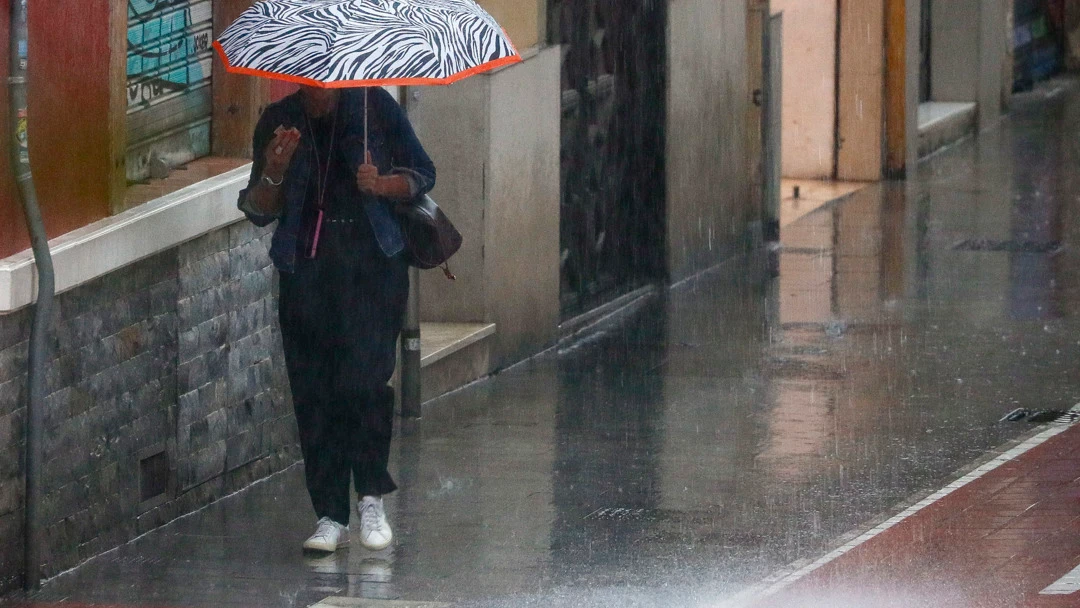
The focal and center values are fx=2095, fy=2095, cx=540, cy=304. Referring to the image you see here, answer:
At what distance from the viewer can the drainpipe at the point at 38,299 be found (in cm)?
637

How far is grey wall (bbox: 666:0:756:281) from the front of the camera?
Answer: 13234 mm

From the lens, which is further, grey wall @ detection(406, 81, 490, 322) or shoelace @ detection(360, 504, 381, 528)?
grey wall @ detection(406, 81, 490, 322)

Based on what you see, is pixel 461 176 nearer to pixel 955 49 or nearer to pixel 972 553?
pixel 972 553

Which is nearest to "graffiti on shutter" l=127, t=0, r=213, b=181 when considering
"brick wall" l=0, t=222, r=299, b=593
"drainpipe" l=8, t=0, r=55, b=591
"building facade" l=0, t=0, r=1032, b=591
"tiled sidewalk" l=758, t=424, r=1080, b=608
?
"building facade" l=0, t=0, r=1032, b=591

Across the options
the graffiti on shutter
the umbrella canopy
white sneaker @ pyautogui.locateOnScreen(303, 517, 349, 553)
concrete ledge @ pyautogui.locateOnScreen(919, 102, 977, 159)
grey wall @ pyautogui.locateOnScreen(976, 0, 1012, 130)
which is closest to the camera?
the umbrella canopy

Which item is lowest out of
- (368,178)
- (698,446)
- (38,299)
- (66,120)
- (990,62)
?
(698,446)

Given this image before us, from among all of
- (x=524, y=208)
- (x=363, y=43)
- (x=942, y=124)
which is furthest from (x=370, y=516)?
(x=942, y=124)

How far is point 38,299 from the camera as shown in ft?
21.2

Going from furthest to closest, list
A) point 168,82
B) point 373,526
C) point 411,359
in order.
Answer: point 411,359 → point 168,82 → point 373,526

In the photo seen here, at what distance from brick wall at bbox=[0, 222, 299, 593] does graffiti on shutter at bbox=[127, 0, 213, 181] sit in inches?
15.5

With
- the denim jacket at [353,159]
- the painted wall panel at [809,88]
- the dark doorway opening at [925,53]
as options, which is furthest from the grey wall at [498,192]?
the dark doorway opening at [925,53]

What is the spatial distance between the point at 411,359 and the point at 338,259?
96.8 inches

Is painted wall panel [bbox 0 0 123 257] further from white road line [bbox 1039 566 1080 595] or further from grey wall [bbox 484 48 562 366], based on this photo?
grey wall [bbox 484 48 562 366]

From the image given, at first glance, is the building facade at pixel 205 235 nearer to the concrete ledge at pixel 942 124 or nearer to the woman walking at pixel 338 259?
the woman walking at pixel 338 259
